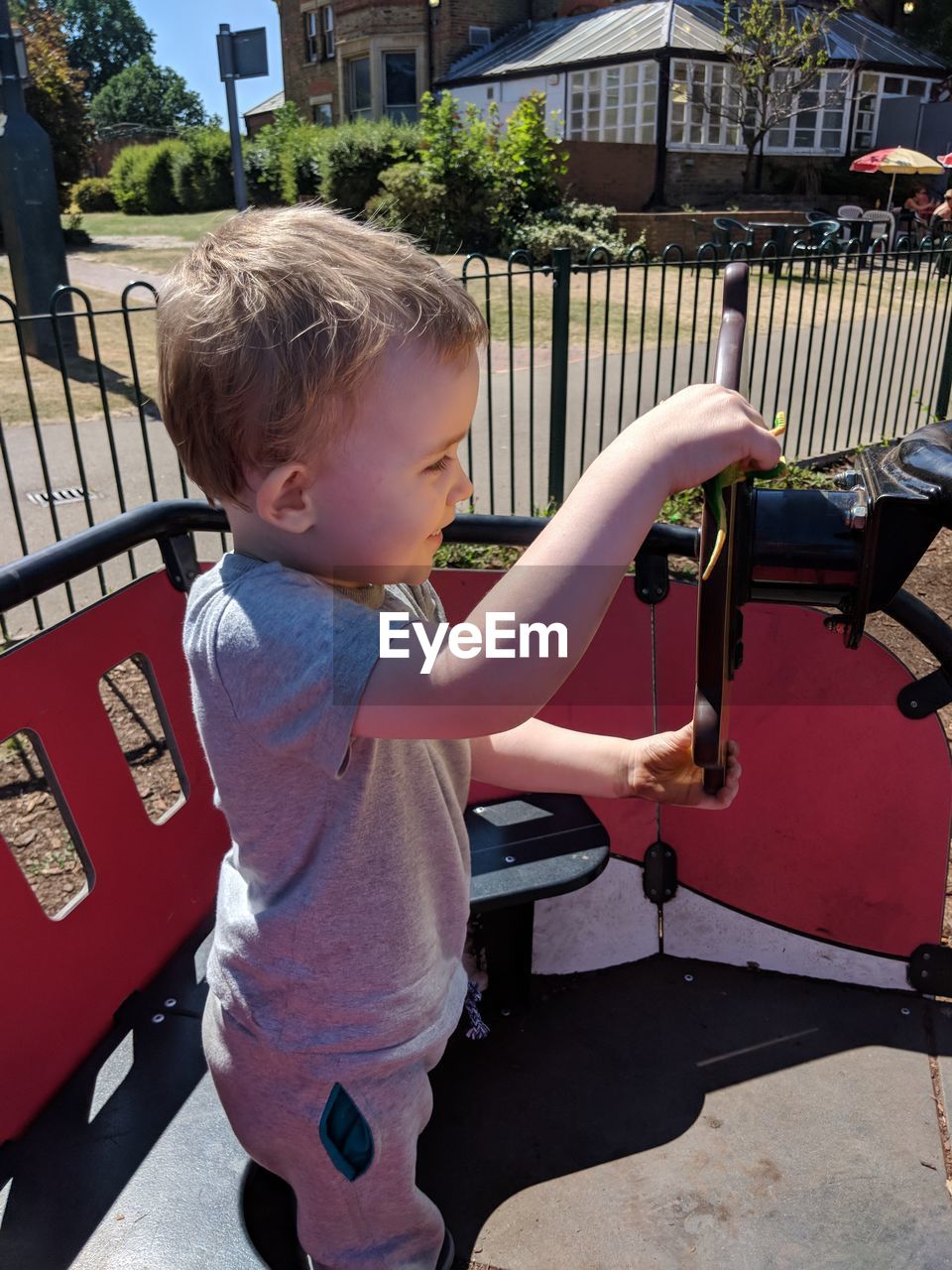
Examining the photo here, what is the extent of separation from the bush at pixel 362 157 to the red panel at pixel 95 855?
1756 centimetres

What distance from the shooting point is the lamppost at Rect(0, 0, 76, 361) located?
25.4 feet

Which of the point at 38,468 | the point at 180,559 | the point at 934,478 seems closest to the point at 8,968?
the point at 180,559

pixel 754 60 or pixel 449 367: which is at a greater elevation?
pixel 754 60

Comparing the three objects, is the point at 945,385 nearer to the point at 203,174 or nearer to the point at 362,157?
the point at 362,157

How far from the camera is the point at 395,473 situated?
3.08ft

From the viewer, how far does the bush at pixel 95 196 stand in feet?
107

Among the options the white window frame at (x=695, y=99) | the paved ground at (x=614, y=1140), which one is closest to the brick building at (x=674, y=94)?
the white window frame at (x=695, y=99)

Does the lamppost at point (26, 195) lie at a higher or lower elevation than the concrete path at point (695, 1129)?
higher

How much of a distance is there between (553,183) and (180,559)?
15.8 metres

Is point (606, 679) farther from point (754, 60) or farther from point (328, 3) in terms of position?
point (328, 3)

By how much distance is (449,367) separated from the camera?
3.11 ft

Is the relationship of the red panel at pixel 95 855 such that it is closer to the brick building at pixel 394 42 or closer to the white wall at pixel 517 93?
the white wall at pixel 517 93

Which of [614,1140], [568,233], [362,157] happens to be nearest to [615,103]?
[362,157]

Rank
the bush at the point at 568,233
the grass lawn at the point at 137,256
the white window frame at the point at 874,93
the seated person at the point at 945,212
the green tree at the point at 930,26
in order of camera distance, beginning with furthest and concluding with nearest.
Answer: the green tree at the point at 930,26 → the white window frame at the point at 874,93 → the grass lawn at the point at 137,256 → the seated person at the point at 945,212 → the bush at the point at 568,233
